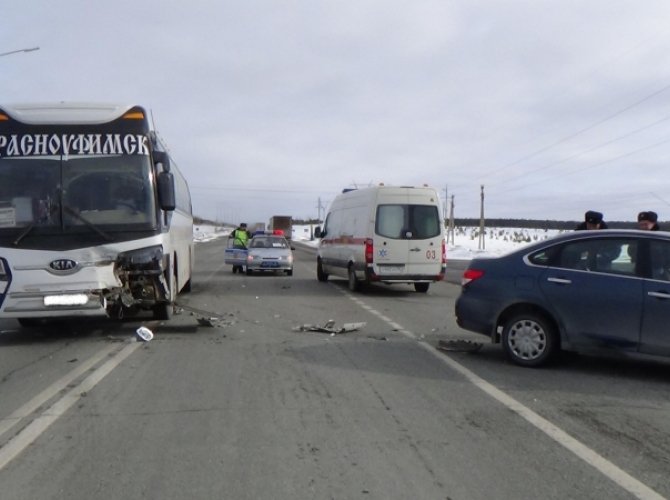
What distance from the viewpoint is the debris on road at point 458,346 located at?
9.13 m

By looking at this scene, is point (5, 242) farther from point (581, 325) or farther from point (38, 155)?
point (581, 325)

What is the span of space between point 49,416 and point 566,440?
4.28m

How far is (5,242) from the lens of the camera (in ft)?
30.4

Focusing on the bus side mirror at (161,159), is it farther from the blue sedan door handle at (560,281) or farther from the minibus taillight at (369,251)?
the minibus taillight at (369,251)

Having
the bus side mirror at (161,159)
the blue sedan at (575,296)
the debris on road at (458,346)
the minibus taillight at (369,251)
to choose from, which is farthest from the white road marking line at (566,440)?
the minibus taillight at (369,251)

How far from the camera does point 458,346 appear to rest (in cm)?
925

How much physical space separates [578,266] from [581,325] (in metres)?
0.69

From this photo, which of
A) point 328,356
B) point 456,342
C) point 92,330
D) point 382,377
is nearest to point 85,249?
point 92,330

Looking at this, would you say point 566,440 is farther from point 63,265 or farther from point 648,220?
point 63,265

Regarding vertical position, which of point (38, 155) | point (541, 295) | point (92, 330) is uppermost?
point (38, 155)

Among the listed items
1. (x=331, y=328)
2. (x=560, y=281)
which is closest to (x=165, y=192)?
(x=331, y=328)

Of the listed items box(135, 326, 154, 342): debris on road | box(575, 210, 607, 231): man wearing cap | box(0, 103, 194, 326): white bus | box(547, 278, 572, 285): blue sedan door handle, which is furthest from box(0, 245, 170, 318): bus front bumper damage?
box(575, 210, 607, 231): man wearing cap

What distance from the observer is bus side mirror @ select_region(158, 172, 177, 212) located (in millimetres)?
10000

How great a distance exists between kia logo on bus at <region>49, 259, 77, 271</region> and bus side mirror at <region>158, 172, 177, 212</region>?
1497 mm
